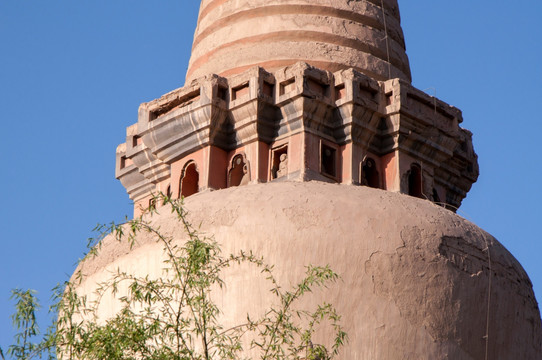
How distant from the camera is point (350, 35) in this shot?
17.1 m

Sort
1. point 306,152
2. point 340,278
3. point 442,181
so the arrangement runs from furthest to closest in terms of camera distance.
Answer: point 442,181, point 306,152, point 340,278

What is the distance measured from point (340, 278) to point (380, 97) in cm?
348

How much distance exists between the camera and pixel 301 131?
613 inches

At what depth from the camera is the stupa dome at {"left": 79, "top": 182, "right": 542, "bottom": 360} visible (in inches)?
521

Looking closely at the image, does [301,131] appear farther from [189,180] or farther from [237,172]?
[189,180]

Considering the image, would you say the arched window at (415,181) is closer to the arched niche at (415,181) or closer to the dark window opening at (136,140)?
the arched niche at (415,181)

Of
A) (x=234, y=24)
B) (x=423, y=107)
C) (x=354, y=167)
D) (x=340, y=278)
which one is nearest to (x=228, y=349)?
(x=340, y=278)

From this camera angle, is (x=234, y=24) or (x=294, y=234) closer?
(x=294, y=234)

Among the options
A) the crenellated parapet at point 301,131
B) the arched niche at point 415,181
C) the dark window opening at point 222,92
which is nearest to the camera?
the crenellated parapet at point 301,131

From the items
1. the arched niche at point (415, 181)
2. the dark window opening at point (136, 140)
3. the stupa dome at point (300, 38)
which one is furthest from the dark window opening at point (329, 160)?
the dark window opening at point (136, 140)

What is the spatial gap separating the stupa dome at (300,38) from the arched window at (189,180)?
4.76 ft

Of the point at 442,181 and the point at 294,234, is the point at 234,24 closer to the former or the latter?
the point at 442,181

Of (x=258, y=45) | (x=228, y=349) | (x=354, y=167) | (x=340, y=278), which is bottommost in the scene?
(x=228, y=349)

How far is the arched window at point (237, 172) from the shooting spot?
16.0m
